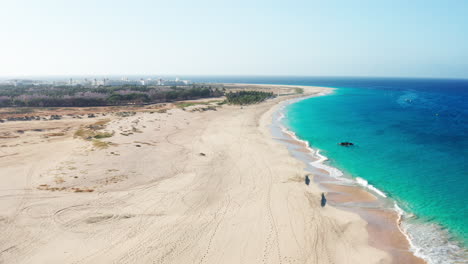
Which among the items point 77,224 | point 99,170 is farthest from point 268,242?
point 99,170

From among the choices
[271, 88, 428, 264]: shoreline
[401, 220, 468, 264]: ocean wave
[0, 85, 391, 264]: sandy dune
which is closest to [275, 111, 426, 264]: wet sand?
[271, 88, 428, 264]: shoreline

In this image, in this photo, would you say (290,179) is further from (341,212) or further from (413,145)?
(413,145)

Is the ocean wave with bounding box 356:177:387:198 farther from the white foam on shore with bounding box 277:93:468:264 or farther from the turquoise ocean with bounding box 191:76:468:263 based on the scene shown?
the white foam on shore with bounding box 277:93:468:264

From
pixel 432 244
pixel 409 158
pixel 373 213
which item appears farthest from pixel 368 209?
pixel 409 158

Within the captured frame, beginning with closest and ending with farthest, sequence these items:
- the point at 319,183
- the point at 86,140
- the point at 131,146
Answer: the point at 319,183, the point at 131,146, the point at 86,140

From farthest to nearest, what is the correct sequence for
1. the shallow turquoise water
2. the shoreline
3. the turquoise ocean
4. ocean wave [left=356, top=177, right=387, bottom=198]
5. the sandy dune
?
ocean wave [left=356, top=177, right=387, bottom=198] < the shallow turquoise water < the turquoise ocean < the shoreline < the sandy dune

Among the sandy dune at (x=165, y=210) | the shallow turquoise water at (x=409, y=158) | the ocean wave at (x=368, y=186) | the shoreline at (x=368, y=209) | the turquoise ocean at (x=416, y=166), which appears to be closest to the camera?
the sandy dune at (x=165, y=210)

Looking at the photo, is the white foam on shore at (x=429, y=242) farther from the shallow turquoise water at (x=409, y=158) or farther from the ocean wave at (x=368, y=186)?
the ocean wave at (x=368, y=186)

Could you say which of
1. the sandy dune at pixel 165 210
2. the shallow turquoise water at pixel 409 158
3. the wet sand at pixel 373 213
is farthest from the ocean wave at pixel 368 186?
the sandy dune at pixel 165 210

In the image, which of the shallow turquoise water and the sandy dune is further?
the shallow turquoise water
